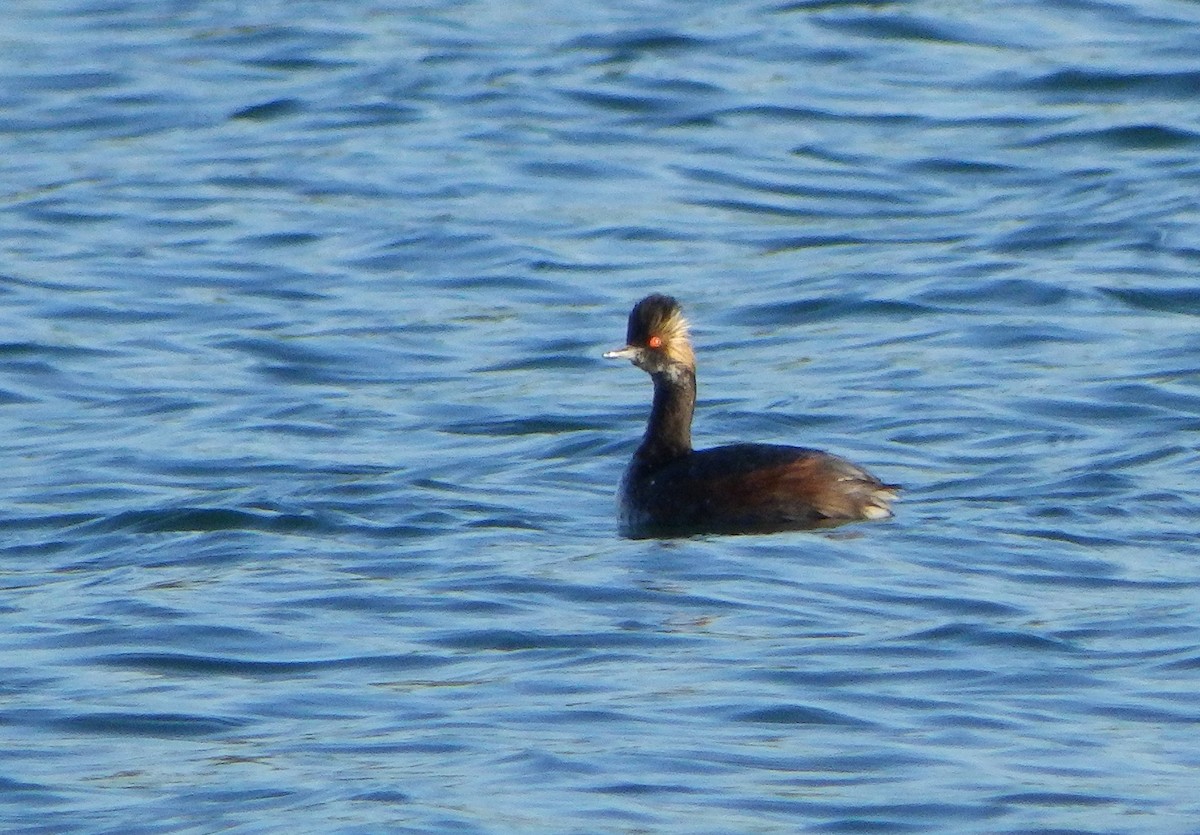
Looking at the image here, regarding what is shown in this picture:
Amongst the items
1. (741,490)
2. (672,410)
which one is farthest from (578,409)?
(741,490)

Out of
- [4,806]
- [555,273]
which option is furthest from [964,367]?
[4,806]

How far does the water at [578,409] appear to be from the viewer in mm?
7617

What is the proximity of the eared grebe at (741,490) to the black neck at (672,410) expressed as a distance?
83mm

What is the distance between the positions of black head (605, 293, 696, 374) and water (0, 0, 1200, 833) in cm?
66

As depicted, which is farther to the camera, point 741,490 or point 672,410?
point 672,410

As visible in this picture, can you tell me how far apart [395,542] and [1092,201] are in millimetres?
8547

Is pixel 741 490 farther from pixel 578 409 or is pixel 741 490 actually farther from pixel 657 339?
pixel 578 409

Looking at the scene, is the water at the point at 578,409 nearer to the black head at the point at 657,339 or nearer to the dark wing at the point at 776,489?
the dark wing at the point at 776,489

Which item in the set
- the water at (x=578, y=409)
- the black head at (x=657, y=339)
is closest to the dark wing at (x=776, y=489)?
the water at (x=578, y=409)

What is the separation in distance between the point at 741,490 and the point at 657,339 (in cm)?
116

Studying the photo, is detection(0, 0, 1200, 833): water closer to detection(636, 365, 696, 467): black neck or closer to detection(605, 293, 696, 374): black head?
detection(636, 365, 696, 467): black neck

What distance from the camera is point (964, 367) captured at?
46.5ft

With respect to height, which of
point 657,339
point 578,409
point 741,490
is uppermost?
point 657,339

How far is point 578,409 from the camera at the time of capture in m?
13.6
